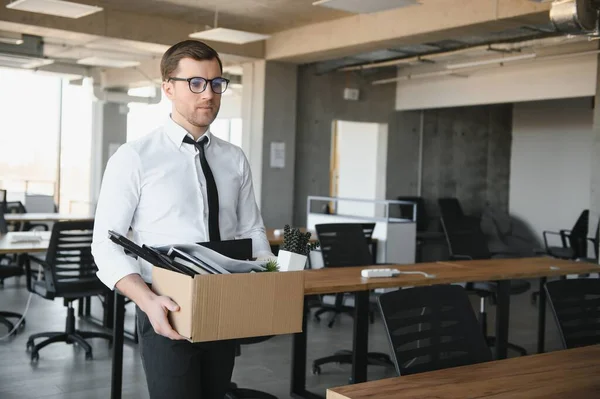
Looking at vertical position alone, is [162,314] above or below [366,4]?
below

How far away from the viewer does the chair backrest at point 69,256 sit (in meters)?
5.20

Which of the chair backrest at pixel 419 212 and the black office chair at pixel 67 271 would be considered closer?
the black office chair at pixel 67 271

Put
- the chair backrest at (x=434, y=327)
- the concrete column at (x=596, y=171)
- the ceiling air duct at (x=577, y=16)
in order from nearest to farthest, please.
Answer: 1. the chair backrest at (x=434, y=327)
2. the ceiling air duct at (x=577, y=16)
3. the concrete column at (x=596, y=171)

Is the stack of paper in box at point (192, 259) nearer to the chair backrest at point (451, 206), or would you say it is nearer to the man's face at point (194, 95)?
the man's face at point (194, 95)

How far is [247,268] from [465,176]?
11.2 meters

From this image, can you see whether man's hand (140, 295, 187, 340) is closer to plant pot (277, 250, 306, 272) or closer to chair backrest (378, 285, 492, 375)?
plant pot (277, 250, 306, 272)

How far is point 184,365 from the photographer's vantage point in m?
1.88

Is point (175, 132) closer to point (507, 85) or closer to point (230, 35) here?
point (230, 35)

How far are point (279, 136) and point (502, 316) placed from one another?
5.83 metres

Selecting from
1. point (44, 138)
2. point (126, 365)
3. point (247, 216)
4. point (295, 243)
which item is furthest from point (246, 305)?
point (44, 138)

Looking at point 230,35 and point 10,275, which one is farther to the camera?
point 230,35

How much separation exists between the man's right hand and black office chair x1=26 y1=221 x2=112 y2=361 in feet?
11.6

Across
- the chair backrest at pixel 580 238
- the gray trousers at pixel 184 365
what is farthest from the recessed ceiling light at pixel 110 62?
the gray trousers at pixel 184 365

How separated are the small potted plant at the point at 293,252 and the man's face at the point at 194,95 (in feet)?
1.29
